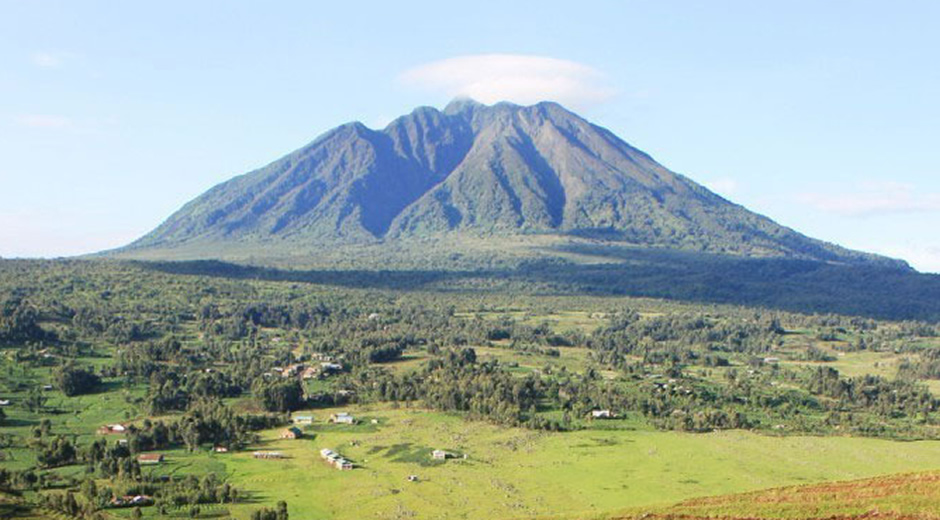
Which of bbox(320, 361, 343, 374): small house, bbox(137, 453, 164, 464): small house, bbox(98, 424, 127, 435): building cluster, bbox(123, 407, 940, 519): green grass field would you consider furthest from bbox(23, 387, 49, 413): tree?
bbox(320, 361, 343, 374): small house

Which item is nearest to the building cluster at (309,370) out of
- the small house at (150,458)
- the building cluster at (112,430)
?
the building cluster at (112,430)

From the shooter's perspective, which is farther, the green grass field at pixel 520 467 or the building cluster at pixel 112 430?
the building cluster at pixel 112 430

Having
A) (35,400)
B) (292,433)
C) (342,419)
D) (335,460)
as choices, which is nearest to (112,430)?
(35,400)

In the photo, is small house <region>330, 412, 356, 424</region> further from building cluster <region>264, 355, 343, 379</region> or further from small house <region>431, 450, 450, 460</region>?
building cluster <region>264, 355, 343, 379</region>

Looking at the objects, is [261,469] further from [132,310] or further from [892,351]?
[892,351]

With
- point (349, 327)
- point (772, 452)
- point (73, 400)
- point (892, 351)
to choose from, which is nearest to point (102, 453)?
point (73, 400)

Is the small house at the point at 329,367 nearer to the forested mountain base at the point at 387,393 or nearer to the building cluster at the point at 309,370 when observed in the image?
the building cluster at the point at 309,370
